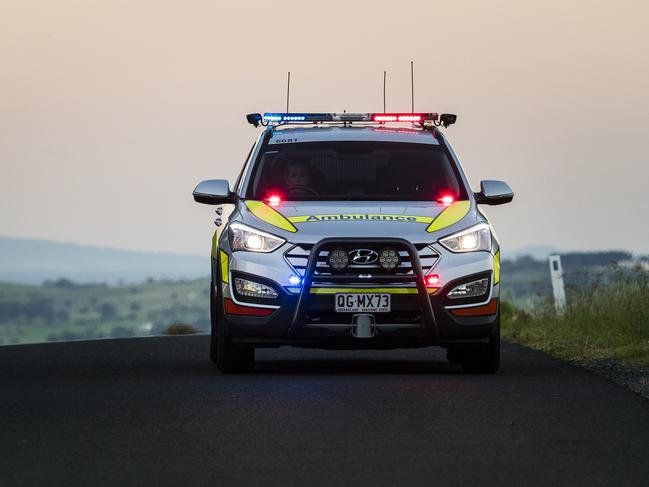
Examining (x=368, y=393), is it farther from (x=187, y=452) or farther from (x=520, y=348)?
(x=520, y=348)

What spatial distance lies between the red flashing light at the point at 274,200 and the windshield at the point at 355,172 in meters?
0.04

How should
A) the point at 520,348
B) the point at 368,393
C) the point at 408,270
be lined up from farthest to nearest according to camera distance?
the point at 520,348
the point at 408,270
the point at 368,393

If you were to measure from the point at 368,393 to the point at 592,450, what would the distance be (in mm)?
3201

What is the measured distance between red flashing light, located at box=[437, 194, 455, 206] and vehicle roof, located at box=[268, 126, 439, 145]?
2.95 feet

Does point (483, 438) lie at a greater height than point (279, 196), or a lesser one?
lesser

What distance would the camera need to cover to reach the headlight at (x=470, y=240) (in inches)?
540

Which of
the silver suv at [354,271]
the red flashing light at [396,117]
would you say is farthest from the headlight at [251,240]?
the red flashing light at [396,117]

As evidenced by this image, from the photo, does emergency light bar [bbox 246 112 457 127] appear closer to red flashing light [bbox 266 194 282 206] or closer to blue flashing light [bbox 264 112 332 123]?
blue flashing light [bbox 264 112 332 123]

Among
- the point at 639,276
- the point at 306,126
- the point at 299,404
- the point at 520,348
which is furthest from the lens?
the point at 639,276

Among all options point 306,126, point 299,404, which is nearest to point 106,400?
point 299,404

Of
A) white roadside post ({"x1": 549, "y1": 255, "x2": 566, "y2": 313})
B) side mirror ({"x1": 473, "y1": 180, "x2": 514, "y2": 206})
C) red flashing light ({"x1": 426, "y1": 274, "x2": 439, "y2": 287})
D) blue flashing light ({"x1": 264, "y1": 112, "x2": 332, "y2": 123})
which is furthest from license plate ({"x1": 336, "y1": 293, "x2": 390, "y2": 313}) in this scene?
white roadside post ({"x1": 549, "y1": 255, "x2": 566, "y2": 313})

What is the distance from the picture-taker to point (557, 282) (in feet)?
80.8

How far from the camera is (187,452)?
29.8 feet

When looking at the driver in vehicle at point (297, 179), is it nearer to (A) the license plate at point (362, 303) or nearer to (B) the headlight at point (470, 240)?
(A) the license plate at point (362, 303)
